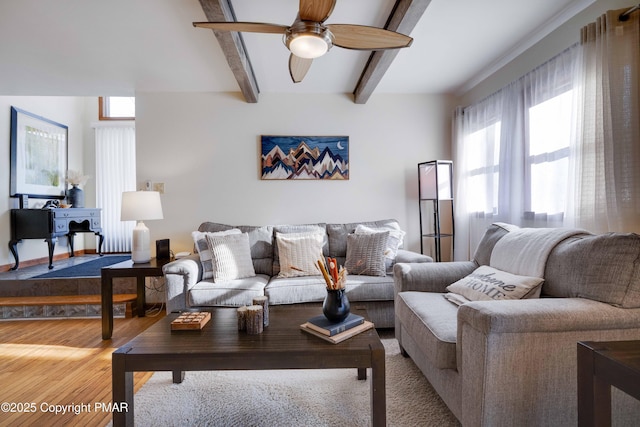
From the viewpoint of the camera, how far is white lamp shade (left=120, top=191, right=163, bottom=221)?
2779mm

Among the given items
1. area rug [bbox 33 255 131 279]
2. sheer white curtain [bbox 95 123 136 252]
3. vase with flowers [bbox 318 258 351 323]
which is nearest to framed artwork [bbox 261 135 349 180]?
vase with flowers [bbox 318 258 351 323]

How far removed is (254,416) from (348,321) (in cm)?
71

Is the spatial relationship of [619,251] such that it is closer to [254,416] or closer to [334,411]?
[334,411]

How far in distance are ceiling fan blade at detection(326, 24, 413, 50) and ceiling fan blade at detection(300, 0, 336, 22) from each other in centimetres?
10

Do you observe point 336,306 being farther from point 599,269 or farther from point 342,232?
point 342,232

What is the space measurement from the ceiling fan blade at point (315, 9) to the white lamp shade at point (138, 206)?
7.23ft

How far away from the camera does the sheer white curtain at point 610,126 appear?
1646 mm

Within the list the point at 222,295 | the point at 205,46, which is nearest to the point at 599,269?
the point at 222,295

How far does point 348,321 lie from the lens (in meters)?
1.46

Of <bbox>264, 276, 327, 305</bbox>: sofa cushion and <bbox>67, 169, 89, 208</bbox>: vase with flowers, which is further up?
<bbox>67, 169, 89, 208</bbox>: vase with flowers

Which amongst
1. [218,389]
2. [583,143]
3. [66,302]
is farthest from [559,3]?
[66,302]

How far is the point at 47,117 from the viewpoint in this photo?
195 inches

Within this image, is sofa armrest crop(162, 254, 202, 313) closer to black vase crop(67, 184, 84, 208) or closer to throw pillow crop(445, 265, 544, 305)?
throw pillow crop(445, 265, 544, 305)

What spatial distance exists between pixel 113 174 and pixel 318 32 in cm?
568
